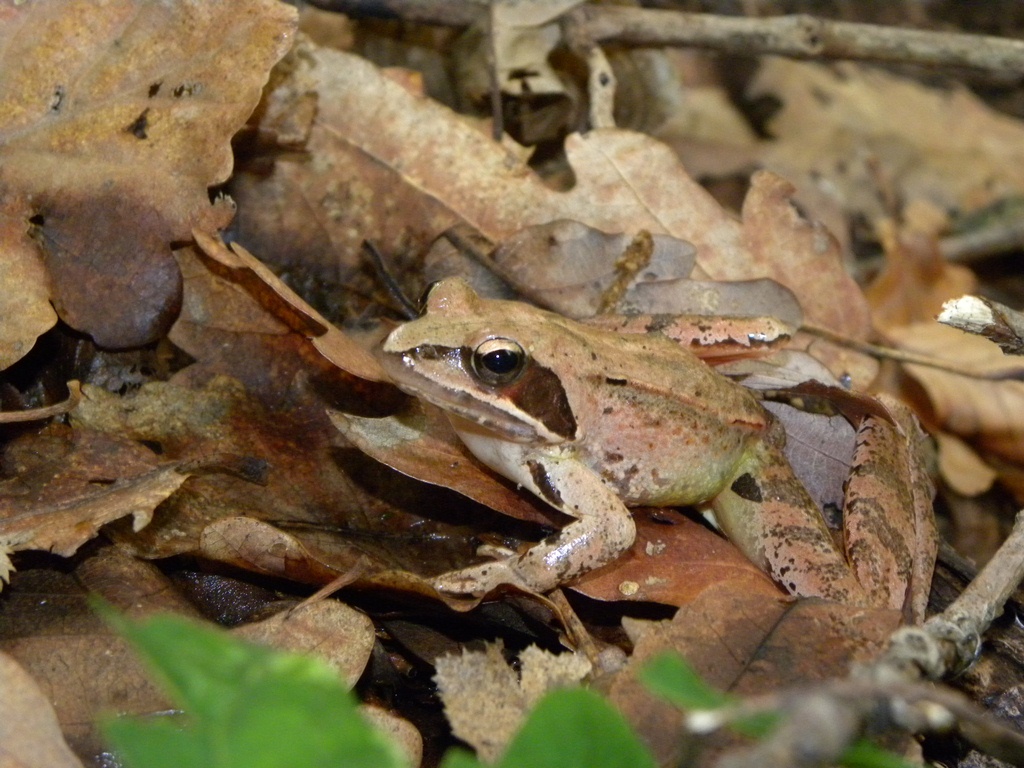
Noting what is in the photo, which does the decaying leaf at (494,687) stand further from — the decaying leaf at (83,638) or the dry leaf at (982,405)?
the dry leaf at (982,405)

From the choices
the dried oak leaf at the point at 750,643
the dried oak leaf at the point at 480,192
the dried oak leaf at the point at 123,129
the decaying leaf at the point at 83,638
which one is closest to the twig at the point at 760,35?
the dried oak leaf at the point at 480,192

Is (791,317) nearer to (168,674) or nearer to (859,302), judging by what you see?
(859,302)

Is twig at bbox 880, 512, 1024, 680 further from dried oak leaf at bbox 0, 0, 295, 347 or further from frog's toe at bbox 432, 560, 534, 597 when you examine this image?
dried oak leaf at bbox 0, 0, 295, 347

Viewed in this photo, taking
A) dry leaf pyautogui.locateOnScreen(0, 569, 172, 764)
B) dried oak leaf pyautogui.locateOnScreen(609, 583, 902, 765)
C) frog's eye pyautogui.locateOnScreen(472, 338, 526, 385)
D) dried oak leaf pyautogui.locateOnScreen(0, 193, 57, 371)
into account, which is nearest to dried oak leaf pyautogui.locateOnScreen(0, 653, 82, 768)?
dry leaf pyautogui.locateOnScreen(0, 569, 172, 764)

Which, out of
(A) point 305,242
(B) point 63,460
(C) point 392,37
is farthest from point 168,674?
(C) point 392,37

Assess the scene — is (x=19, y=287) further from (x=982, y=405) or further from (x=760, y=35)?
(x=982, y=405)

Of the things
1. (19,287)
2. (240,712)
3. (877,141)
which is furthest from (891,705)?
(877,141)
